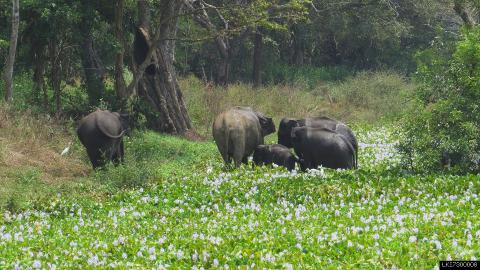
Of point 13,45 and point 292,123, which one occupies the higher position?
point 13,45

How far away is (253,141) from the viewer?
19.5m

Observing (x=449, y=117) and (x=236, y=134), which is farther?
(x=236, y=134)

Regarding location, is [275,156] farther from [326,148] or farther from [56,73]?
[56,73]

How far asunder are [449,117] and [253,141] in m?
4.72

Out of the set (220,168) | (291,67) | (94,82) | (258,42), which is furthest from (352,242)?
(291,67)

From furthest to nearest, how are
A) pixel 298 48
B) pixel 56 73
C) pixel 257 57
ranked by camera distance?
pixel 298 48
pixel 257 57
pixel 56 73

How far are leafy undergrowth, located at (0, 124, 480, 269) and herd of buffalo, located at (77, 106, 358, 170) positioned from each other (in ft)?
2.56

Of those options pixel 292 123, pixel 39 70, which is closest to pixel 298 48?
pixel 39 70

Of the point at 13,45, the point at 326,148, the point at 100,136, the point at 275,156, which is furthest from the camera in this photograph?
the point at 13,45

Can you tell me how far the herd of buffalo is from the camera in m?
17.6

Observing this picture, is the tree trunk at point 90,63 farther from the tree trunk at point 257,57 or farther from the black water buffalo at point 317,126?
the tree trunk at point 257,57

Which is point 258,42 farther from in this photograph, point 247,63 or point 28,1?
point 28,1

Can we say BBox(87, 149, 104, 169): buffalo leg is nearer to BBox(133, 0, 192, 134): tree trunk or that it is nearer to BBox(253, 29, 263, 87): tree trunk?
BBox(133, 0, 192, 134): tree trunk

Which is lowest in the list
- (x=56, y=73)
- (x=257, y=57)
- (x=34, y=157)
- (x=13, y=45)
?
(x=257, y=57)
